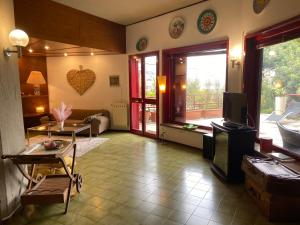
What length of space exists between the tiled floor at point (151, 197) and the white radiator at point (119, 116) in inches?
88.0

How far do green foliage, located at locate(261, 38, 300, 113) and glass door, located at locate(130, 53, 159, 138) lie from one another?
8.77ft

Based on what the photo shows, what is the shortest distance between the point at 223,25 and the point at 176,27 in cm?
119

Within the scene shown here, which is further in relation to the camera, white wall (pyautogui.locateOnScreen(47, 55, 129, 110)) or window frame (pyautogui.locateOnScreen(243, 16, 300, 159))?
white wall (pyautogui.locateOnScreen(47, 55, 129, 110))

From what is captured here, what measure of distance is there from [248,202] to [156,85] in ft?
11.7

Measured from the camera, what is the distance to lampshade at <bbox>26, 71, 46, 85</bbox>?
6.42 m

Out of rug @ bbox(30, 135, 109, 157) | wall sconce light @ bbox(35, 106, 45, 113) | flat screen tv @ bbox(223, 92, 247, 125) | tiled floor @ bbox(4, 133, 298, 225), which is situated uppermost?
flat screen tv @ bbox(223, 92, 247, 125)

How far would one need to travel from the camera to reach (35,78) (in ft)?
21.2

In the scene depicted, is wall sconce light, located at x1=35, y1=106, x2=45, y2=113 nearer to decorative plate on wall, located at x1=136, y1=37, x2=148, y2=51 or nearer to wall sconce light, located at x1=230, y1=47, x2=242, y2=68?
decorative plate on wall, located at x1=136, y1=37, x2=148, y2=51

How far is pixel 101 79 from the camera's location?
666 centimetres

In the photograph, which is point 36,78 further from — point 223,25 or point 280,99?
point 280,99

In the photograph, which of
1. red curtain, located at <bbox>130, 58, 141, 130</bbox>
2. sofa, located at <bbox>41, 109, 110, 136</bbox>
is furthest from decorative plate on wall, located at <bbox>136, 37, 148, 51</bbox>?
sofa, located at <bbox>41, 109, 110, 136</bbox>

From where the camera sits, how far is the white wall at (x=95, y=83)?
6.41 m

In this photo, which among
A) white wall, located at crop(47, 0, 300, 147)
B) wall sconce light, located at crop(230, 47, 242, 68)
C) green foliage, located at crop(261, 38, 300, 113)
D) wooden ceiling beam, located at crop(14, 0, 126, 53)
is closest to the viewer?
green foliage, located at crop(261, 38, 300, 113)

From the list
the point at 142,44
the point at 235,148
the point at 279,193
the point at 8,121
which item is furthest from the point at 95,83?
the point at 279,193
